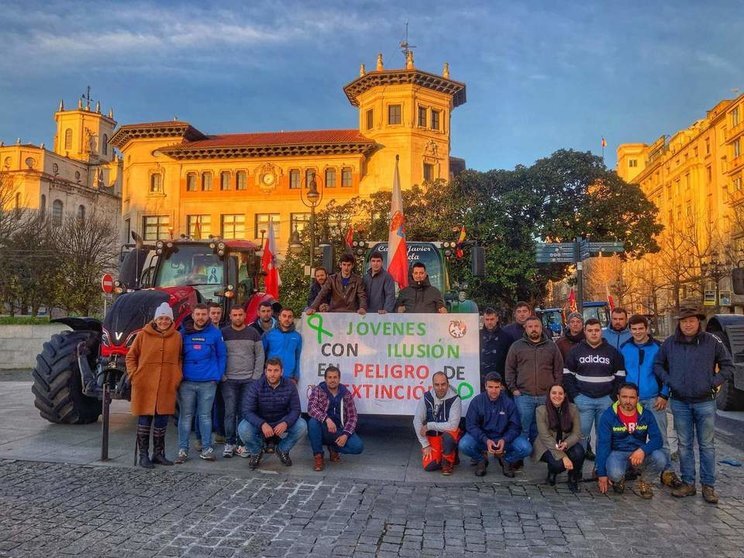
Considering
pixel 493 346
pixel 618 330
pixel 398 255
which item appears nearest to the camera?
pixel 618 330

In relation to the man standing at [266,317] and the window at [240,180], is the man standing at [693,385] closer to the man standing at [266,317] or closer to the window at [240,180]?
the man standing at [266,317]

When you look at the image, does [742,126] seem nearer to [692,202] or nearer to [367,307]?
[692,202]

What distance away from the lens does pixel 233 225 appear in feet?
151

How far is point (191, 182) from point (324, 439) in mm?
42813

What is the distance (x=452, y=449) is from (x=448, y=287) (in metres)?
5.33

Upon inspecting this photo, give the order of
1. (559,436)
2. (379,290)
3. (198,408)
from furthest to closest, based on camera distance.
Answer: (379,290), (198,408), (559,436)

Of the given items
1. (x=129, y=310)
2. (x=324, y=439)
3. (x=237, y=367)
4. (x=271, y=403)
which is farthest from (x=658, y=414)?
Result: (x=129, y=310)

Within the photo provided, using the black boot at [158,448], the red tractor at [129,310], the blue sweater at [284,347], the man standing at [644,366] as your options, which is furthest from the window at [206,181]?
the man standing at [644,366]

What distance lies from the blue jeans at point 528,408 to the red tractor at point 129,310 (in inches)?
181

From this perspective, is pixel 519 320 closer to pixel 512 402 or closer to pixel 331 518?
pixel 512 402

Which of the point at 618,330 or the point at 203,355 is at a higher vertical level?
the point at 618,330

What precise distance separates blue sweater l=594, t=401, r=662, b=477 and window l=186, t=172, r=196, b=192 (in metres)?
44.2

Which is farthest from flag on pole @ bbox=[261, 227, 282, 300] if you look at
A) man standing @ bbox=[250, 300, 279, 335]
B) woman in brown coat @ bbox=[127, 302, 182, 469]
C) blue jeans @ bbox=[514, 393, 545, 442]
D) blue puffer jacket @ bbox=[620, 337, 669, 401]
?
blue puffer jacket @ bbox=[620, 337, 669, 401]

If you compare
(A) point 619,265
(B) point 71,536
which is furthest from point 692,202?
(B) point 71,536
